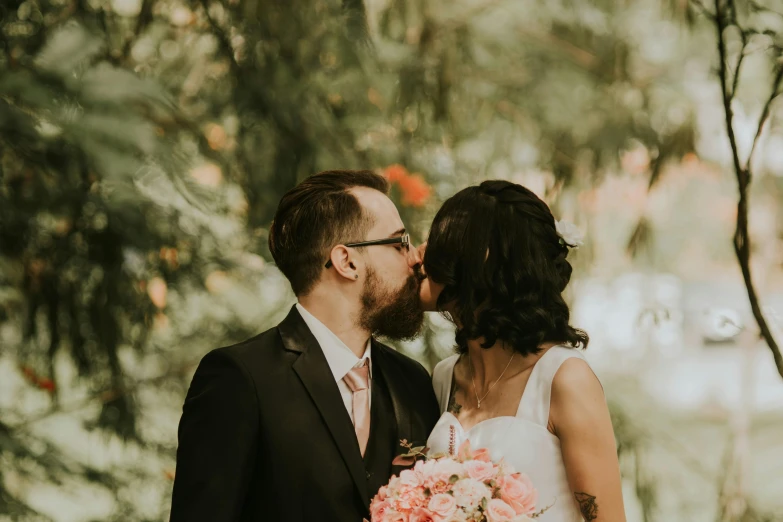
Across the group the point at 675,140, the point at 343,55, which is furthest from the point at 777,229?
the point at 343,55

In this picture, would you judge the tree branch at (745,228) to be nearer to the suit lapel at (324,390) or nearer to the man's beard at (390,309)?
the man's beard at (390,309)

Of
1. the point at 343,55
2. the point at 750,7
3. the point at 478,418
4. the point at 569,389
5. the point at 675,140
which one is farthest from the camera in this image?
the point at 675,140

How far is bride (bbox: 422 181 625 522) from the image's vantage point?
7.02 ft

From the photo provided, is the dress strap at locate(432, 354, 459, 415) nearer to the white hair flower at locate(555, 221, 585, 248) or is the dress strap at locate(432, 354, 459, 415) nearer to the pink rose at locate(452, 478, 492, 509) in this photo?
the white hair flower at locate(555, 221, 585, 248)

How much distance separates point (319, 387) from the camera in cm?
223

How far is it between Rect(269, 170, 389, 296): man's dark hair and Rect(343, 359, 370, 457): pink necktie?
28cm

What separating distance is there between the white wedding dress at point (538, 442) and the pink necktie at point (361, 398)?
25 cm

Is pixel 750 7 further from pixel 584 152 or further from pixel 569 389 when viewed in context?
pixel 569 389

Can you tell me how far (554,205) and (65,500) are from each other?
2.44m

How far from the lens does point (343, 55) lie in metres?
3.61

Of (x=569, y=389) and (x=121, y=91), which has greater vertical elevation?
(x=121, y=91)

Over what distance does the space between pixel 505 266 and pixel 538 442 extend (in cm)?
48

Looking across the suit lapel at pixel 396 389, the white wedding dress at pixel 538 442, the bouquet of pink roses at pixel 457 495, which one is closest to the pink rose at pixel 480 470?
the bouquet of pink roses at pixel 457 495

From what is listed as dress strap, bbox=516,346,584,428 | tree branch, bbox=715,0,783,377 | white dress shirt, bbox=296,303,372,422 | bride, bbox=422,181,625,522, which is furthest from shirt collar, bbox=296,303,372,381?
tree branch, bbox=715,0,783,377
